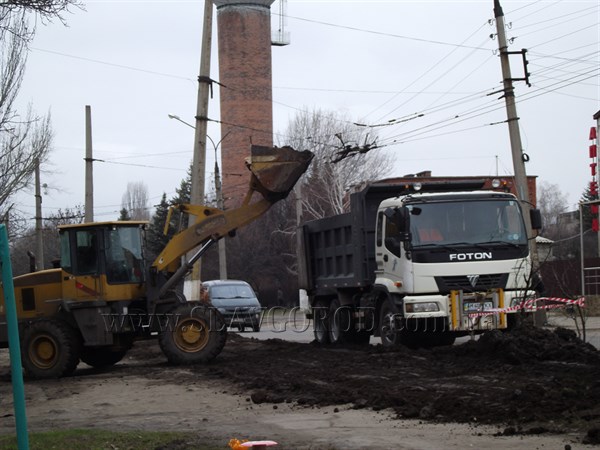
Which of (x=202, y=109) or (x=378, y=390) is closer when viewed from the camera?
(x=378, y=390)

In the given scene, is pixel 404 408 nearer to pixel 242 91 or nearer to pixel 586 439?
pixel 586 439

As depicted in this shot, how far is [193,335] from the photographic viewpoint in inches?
698

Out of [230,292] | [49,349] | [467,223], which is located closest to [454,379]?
[467,223]

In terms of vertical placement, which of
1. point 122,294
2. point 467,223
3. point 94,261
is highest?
point 467,223

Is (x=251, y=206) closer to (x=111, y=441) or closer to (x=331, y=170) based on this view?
(x=111, y=441)

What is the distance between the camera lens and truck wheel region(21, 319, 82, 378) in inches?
675

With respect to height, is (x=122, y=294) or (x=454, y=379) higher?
(x=122, y=294)

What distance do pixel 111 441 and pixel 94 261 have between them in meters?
8.69

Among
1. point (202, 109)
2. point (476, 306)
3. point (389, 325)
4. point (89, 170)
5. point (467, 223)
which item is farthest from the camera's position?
point (89, 170)

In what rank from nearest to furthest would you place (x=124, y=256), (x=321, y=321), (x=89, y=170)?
1. (x=124, y=256)
2. (x=321, y=321)
3. (x=89, y=170)

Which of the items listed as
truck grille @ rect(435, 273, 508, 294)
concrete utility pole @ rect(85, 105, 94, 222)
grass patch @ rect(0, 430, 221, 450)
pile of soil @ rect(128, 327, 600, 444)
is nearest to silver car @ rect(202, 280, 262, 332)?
concrete utility pole @ rect(85, 105, 94, 222)

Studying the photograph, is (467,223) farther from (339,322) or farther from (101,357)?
(101,357)

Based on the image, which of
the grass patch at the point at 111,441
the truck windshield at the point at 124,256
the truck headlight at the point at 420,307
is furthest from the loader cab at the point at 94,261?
the grass patch at the point at 111,441

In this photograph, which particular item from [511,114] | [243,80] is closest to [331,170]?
[243,80]
